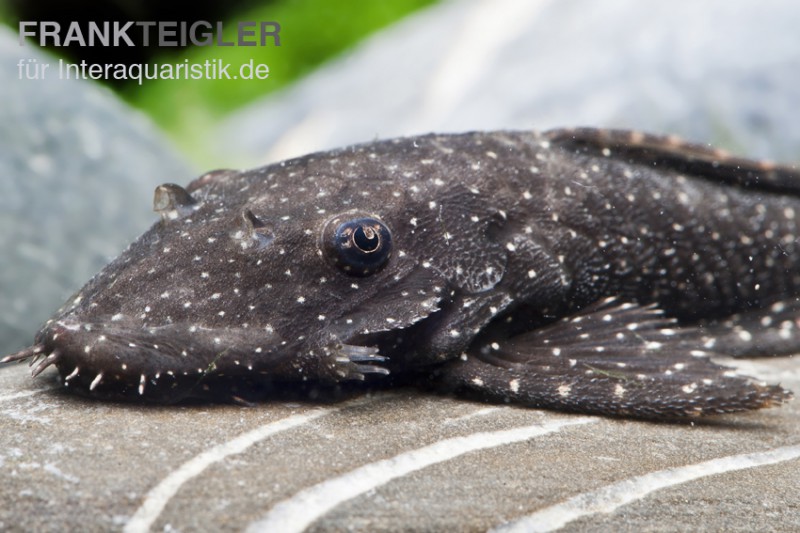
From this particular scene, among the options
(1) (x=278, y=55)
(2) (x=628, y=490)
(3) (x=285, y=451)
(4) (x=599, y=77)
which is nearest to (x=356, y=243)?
(3) (x=285, y=451)

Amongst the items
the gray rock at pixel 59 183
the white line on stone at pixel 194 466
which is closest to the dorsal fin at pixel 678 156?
the white line on stone at pixel 194 466

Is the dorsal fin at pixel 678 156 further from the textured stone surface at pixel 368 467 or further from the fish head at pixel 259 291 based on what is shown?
the textured stone surface at pixel 368 467

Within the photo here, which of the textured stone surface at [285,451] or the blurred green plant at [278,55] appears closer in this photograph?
the textured stone surface at [285,451]

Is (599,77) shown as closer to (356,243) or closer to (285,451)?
(356,243)

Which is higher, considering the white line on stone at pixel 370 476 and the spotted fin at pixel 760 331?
the spotted fin at pixel 760 331

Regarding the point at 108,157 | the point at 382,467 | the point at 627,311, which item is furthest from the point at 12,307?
the point at 627,311

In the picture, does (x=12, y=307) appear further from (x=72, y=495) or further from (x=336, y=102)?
(x=336, y=102)
